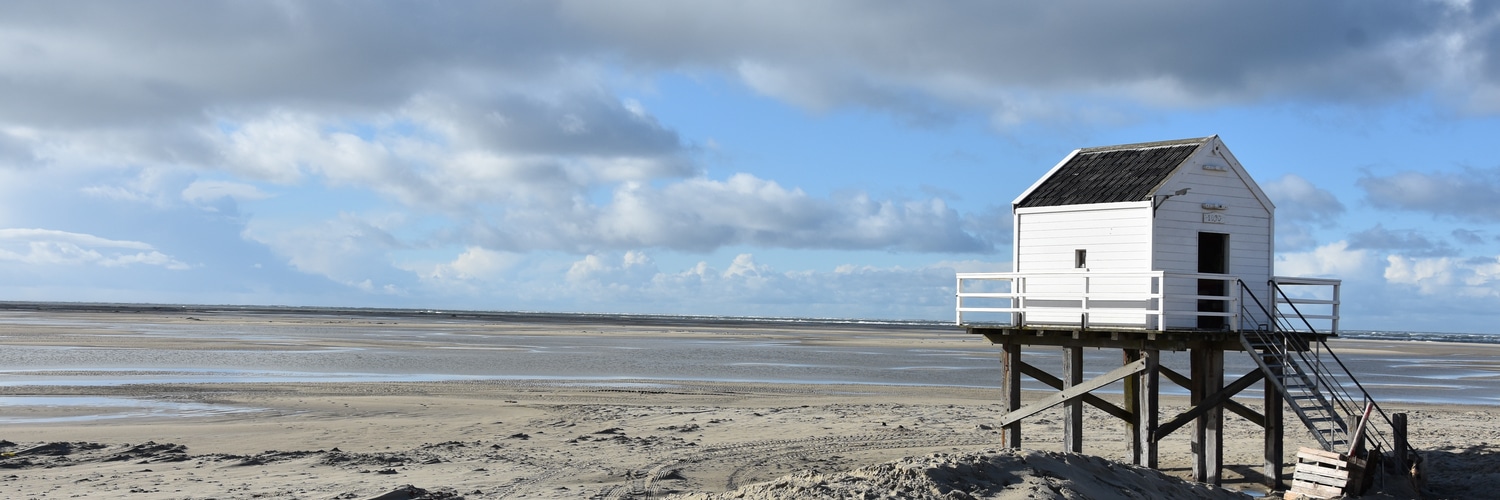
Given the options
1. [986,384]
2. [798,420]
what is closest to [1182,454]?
[798,420]

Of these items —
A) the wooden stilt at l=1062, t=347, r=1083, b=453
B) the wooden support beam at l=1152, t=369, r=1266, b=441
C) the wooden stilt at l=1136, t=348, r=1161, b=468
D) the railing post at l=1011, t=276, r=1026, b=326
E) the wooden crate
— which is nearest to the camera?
the wooden crate

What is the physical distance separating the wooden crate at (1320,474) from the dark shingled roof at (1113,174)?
4.46 meters

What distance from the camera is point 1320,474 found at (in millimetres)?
16062

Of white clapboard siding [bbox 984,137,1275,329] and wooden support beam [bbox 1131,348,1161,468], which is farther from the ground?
white clapboard siding [bbox 984,137,1275,329]

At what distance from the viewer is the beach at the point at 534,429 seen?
1484 cm

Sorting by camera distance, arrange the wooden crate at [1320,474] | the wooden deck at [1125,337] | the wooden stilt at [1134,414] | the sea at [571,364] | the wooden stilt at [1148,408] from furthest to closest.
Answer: the sea at [571,364] → the wooden stilt at [1134,414] → the wooden stilt at [1148,408] → the wooden deck at [1125,337] → the wooden crate at [1320,474]

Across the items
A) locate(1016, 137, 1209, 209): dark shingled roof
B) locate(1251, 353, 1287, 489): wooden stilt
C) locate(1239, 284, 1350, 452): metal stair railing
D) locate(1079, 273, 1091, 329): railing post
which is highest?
locate(1016, 137, 1209, 209): dark shingled roof

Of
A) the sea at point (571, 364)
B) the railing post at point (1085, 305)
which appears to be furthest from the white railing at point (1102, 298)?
the sea at point (571, 364)

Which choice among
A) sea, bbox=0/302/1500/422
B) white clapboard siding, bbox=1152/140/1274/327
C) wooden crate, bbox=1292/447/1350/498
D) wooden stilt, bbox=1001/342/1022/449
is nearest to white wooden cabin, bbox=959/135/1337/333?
white clapboard siding, bbox=1152/140/1274/327

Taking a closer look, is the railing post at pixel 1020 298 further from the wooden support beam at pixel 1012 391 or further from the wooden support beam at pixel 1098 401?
the wooden support beam at pixel 1098 401

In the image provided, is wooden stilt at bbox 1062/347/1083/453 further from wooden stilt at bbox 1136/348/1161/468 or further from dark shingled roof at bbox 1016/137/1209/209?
dark shingled roof at bbox 1016/137/1209/209

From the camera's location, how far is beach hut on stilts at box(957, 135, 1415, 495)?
1664cm

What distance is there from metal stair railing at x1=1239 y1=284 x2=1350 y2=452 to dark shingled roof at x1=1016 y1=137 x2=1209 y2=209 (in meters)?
2.28

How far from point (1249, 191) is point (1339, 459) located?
14.4ft
